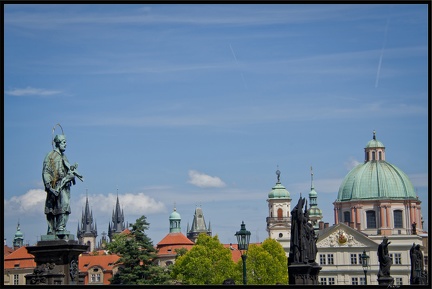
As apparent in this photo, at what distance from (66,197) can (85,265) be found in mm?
116930

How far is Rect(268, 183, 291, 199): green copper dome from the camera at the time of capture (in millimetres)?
175875

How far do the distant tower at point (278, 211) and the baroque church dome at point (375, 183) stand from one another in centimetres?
2127

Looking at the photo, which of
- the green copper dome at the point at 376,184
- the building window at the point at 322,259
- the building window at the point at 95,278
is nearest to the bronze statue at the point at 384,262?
→ the building window at the point at 322,259

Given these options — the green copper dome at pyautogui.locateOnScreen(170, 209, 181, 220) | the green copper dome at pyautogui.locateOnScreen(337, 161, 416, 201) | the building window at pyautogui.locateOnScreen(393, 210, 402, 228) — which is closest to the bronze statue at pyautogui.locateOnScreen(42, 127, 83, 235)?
the building window at pyautogui.locateOnScreen(393, 210, 402, 228)

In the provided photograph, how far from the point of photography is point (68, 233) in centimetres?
2133

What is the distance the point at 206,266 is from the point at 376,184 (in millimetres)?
50127

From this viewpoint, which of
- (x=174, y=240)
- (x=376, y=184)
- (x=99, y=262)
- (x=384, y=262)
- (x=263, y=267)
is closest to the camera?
(x=384, y=262)

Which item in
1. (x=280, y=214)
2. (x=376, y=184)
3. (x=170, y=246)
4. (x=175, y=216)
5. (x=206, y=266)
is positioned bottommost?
(x=206, y=266)

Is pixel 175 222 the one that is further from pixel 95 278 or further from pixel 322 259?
pixel 322 259

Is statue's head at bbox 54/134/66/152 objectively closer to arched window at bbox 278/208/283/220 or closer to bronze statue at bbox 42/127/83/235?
bronze statue at bbox 42/127/83/235

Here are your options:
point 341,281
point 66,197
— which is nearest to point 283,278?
point 341,281

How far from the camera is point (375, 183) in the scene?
5768 inches

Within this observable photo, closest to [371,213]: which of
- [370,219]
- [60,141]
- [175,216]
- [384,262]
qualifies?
[370,219]
